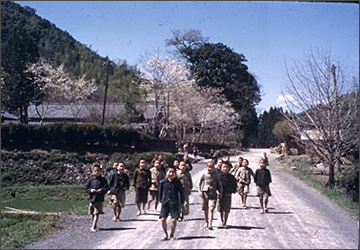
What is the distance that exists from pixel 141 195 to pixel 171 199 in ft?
6.63

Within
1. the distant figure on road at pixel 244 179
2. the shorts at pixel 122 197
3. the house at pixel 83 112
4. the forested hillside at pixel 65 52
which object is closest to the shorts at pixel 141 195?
the shorts at pixel 122 197

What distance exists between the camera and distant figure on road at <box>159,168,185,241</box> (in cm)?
777

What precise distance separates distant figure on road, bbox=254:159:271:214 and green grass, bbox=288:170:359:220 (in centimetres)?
190

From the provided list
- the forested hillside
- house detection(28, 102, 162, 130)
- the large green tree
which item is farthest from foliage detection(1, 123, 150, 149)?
the large green tree

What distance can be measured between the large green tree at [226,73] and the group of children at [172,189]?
237 cm

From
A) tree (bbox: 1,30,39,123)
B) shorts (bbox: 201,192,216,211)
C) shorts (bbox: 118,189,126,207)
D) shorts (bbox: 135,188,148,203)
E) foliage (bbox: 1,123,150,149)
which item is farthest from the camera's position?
tree (bbox: 1,30,39,123)

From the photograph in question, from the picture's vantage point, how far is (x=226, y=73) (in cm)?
1163

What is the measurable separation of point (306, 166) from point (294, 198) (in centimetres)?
474

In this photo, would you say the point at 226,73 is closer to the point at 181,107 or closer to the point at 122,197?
the point at 122,197

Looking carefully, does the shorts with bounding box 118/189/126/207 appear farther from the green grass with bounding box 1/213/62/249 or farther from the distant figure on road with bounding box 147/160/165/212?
the green grass with bounding box 1/213/62/249

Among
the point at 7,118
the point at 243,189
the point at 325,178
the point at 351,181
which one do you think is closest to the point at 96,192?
the point at 243,189

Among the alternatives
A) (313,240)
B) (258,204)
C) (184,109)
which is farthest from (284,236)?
(184,109)

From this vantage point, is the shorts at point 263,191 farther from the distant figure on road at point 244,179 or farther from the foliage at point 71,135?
the foliage at point 71,135

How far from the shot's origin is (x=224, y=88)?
502 inches
